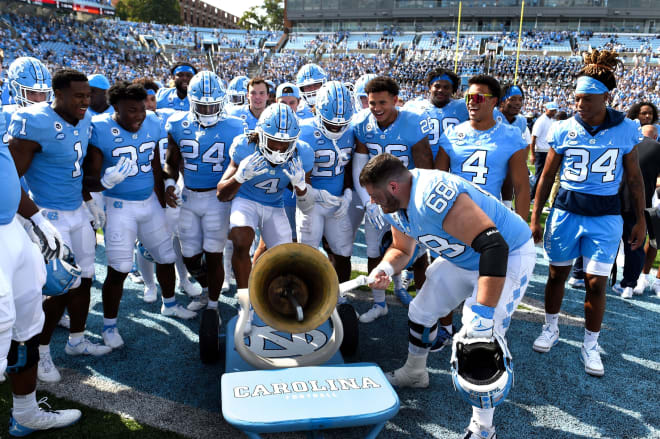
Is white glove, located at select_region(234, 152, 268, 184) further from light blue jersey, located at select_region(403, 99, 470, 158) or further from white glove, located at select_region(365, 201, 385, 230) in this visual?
light blue jersey, located at select_region(403, 99, 470, 158)

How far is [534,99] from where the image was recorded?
90.4 feet

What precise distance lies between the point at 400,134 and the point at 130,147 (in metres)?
2.53

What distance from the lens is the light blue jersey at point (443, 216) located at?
2695 millimetres

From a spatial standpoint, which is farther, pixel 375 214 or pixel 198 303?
pixel 198 303

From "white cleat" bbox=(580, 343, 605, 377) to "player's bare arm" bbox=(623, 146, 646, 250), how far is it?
3.45 ft

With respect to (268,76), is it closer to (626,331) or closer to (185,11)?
(626,331)

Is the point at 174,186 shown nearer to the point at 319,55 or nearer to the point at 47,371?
the point at 47,371

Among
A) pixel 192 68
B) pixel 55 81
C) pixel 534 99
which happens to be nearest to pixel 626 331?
pixel 55 81

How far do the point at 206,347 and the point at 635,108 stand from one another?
→ 605 cm

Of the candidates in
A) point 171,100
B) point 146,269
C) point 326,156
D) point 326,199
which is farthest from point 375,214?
point 171,100

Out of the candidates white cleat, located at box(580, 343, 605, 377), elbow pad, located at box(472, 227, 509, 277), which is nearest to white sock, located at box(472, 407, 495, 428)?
elbow pad, located at box(472, 227, 509, 277)

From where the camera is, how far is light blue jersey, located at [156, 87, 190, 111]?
270 inches

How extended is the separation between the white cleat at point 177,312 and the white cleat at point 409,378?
7.54 ft

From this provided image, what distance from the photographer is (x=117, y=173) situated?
12.9 feet
